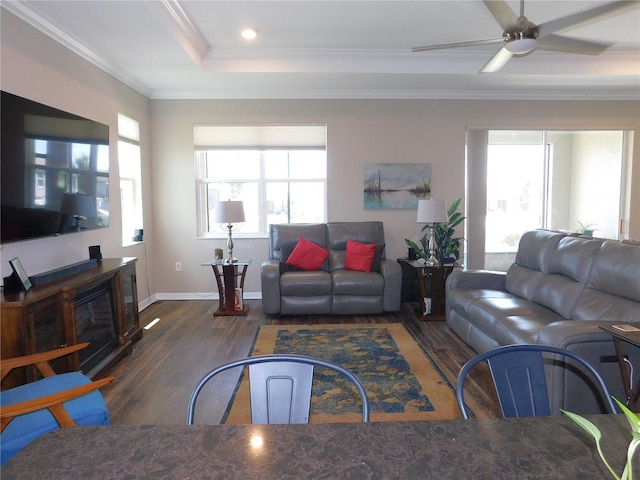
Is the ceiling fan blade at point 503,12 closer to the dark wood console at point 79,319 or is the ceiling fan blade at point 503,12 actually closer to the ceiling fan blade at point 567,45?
the ceiling fan blade at point 567,45

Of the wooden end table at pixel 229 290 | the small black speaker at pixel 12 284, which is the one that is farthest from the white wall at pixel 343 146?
the small black speaker at pixel 12 284

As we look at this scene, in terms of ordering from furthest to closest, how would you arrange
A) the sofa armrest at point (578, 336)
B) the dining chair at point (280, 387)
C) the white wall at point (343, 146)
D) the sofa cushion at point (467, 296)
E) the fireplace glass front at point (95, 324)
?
the white wall at point (343, 146), the sofa cushion at point (467, 296), the fireplace glass front at point (95, 324), the sofa armrest at point (578, 336), the dining chair at point (280, 387)

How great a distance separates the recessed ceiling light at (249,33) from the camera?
3922mm

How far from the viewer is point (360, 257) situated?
16.5ft

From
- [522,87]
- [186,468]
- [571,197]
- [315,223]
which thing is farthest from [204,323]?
[571,197]

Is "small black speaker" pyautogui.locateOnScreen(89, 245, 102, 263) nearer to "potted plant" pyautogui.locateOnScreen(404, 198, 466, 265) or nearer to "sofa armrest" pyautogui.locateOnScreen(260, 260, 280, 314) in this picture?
"sofa armrest" pyautogui.locateOnScreen(260, 260, 280, 314)

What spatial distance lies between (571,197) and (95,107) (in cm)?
592

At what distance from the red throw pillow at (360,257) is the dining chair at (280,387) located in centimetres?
367

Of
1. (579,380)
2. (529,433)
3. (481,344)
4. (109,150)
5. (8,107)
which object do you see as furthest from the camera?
(109,150)

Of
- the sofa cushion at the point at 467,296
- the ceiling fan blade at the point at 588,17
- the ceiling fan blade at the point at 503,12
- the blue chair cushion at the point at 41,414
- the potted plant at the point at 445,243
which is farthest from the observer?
the potted plant at the point at 445,243

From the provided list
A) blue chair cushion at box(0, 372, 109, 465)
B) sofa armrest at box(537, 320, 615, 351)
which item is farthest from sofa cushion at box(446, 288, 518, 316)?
blue chair cushion at box(0, 372, 109, 465)

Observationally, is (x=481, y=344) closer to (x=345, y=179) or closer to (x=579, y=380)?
(x=579, y=380)

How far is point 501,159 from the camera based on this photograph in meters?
5.71

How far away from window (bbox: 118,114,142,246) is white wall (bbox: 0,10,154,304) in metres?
0.13
